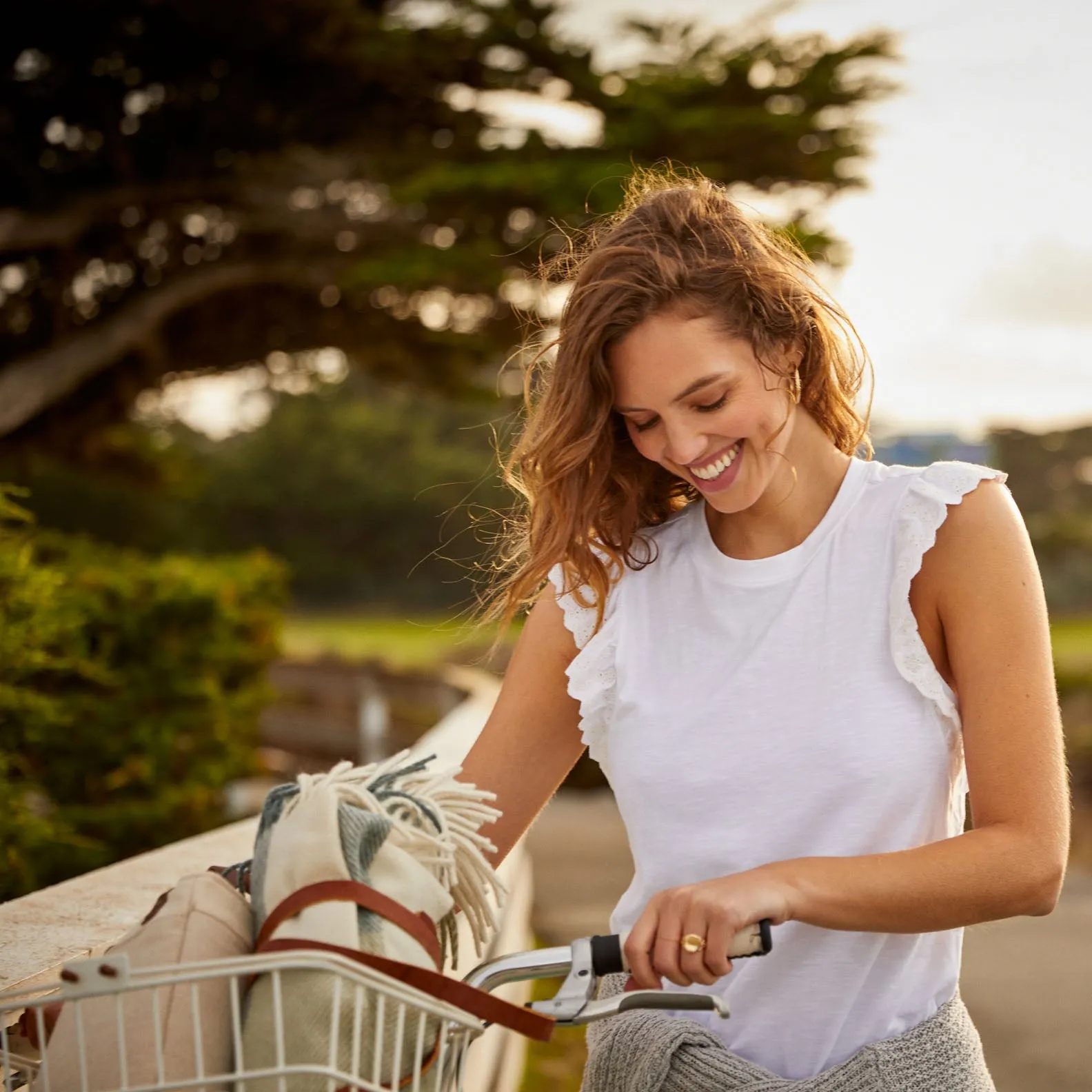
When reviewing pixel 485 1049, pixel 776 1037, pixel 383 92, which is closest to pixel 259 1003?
pixel 776 1037

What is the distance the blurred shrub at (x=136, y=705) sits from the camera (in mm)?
4680

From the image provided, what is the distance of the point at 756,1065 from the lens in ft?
5.37

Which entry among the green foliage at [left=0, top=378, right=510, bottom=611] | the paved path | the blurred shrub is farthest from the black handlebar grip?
the green foliage at [left=0, top=378, right=510, bottom=611]

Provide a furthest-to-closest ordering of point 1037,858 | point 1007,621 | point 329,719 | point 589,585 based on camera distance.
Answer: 1. point 329,719
2. point 589,585
3. point 1007,621
4. point 1037,858

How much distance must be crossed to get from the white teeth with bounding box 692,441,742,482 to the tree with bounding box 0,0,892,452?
517 centimetres

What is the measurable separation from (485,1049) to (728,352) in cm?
221

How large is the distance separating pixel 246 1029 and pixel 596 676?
0.78 meters

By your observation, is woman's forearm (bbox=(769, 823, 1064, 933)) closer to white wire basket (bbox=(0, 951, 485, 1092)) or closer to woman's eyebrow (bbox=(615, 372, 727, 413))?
white wire basket (bbox=(0, 951, 485, 1092))

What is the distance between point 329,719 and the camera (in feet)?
32.0

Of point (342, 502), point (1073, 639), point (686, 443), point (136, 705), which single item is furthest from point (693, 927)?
point (342, 502)

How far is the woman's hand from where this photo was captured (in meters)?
1.36

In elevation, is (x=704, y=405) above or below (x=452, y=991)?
above

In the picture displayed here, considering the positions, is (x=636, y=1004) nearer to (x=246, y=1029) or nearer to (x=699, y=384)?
(x=246, y=1029)

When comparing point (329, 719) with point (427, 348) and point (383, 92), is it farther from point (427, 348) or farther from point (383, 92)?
point (383, 92)
